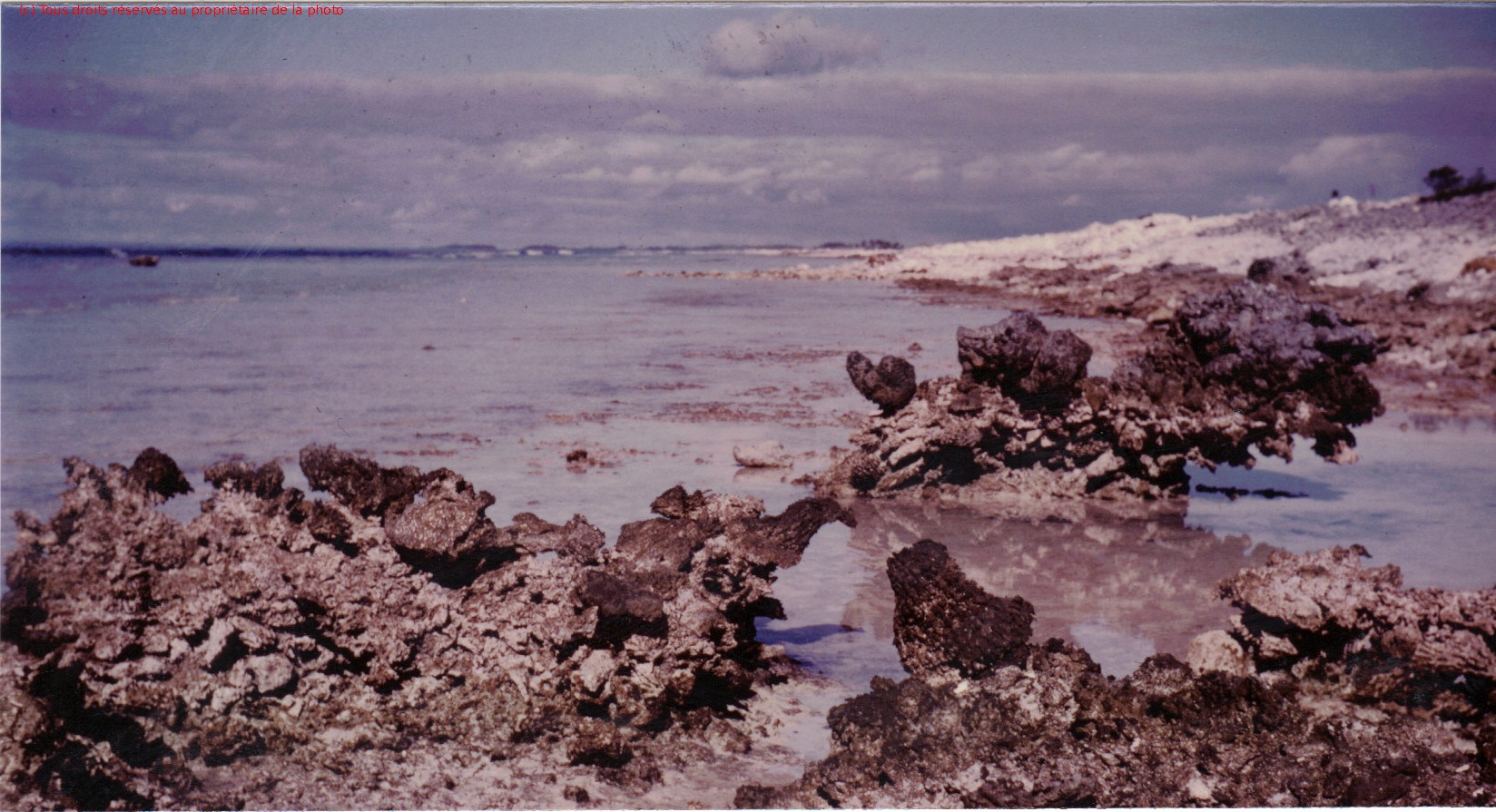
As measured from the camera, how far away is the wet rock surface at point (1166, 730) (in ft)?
11.7

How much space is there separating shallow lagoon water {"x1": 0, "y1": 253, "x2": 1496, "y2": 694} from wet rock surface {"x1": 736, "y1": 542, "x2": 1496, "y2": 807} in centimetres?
63

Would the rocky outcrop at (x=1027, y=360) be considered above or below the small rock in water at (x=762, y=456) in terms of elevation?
above

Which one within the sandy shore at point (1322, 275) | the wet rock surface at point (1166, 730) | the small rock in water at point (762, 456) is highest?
the sandy shore at point (1322, 275)

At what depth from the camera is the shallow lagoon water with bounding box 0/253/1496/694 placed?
5473mm

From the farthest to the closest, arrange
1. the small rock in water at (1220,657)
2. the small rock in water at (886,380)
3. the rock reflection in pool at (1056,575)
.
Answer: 1. the small rock in water at (886,380)
2. the rock reflection in pool at (1056,575)
3. the small rock in water at (1220,657)

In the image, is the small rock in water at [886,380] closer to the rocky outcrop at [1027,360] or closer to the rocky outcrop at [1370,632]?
the rocky outcrop at [1027,360]

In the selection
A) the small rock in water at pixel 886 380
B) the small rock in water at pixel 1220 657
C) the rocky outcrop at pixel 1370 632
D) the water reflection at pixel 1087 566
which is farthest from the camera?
the small rock in water at pixel 886 380

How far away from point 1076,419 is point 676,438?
10.7ft

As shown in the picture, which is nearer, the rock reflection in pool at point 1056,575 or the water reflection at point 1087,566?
the rock reflection in pool at point 1056,575

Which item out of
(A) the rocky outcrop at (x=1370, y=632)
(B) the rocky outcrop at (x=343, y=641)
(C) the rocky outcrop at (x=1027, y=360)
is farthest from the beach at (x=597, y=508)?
(C) the rocky outcrop at (x=1027, y=360)

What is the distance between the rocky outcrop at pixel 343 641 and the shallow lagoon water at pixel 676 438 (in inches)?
33.6

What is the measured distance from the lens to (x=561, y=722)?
3754 millimetres

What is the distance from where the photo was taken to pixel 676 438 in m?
8.73

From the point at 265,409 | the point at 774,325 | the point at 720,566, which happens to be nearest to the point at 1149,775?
the point at 720,566
